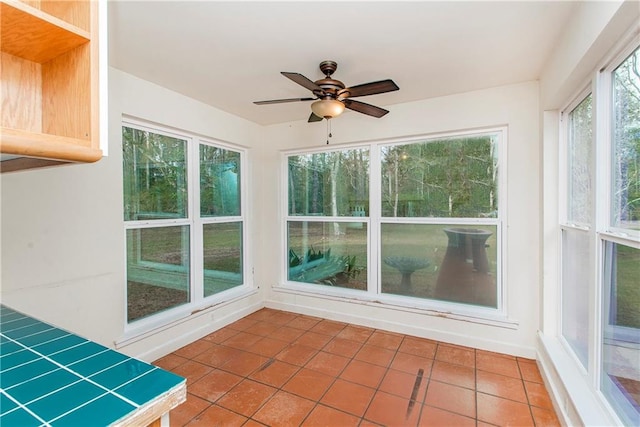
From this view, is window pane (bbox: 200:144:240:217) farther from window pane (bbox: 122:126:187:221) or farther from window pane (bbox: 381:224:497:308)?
window pane (bbox: 381:224:497:308)

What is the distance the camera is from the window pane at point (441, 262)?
2.97 m

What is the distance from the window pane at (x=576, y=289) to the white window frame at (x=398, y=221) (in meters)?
0.52

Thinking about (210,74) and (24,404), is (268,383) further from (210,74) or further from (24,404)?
(210,74)

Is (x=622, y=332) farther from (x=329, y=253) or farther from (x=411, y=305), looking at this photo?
(x=329, y=253)

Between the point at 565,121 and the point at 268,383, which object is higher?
the point at 565,121

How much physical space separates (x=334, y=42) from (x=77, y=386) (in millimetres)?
2159

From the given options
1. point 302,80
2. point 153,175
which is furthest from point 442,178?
point 153,175

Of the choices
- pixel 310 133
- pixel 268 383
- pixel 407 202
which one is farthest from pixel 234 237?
pixel 407 202

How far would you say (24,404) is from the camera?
0.73 m

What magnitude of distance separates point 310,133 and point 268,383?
268cm

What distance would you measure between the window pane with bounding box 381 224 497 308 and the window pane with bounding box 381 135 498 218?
176 mm

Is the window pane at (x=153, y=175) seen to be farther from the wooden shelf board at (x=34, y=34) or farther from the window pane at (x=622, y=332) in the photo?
the window pane at (x=622, y=332)

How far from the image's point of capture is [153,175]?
2.84 metres

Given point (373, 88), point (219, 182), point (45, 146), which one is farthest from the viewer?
point (219, 182)
